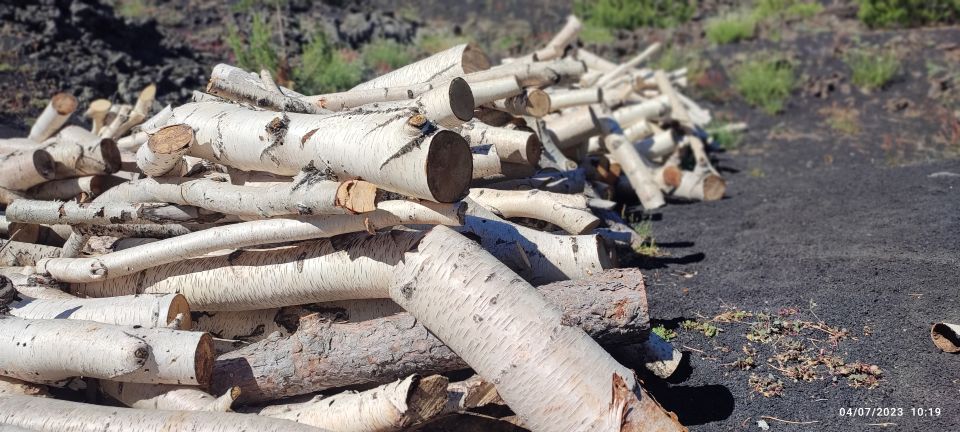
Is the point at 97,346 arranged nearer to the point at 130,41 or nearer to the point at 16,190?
the point at 16,190

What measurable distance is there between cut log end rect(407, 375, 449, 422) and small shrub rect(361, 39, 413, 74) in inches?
342

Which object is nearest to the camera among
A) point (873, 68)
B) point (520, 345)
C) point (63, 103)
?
point (520, 345)

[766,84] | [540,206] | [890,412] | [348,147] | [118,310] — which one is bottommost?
[766,84]

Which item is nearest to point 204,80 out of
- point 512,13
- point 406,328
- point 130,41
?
point 130,41

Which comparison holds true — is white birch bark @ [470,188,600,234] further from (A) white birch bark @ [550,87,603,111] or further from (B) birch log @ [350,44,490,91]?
(A) white birch bark @ [550,87,603,111]

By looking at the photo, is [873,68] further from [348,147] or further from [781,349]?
[348,147]

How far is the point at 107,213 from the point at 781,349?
3499 millimetres

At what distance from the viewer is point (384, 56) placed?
37.5 feet

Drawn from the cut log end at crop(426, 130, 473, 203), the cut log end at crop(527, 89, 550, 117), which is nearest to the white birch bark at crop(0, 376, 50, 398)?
the cut log end at crop(426, 130, 473, 203)

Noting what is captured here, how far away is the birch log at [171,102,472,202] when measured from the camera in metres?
2.79

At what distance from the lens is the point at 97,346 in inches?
115

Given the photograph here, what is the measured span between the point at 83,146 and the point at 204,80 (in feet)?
15.1

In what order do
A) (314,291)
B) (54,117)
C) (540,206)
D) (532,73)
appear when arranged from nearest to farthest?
(314,291)
(540,206)
(532,73)
(54,117)

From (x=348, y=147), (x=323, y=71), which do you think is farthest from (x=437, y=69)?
(x=323, y=71)
